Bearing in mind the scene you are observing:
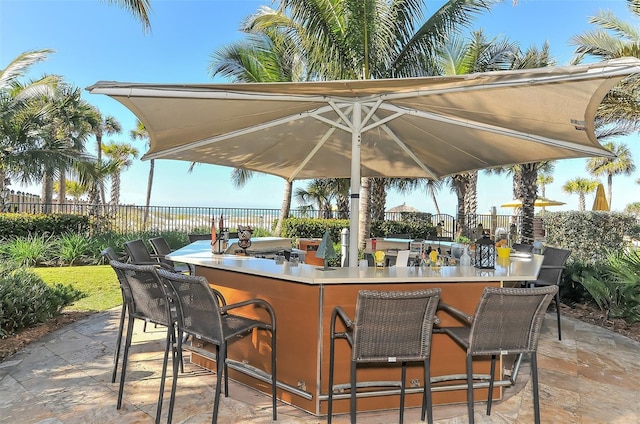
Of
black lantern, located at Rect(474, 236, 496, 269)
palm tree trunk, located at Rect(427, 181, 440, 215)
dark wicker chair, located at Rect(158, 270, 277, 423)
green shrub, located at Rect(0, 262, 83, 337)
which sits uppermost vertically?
palm tree trunk, located at Rect(427, 181, 440, 215)

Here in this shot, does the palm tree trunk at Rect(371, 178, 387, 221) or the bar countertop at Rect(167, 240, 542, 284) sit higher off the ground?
the palm tree trunk at Rect(371, 178, 387, 221)

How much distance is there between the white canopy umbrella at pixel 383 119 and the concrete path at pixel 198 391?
4.62 feet

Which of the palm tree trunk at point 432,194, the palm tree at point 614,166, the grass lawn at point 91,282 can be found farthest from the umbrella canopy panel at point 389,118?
the palm tree at point 614,166

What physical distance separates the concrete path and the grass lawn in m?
1.69

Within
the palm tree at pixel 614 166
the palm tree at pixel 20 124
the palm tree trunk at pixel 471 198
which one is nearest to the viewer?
the palm tree at pixel 20 124

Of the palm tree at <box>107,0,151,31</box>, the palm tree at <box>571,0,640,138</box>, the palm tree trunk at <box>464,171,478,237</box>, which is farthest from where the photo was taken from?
the palm tree trunk at <box>464,171,478,237</box>

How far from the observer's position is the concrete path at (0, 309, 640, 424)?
281cm

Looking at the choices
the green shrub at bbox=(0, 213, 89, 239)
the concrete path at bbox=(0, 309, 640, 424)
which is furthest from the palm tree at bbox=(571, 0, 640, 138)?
the green shrub at bbox=(0, 213, 89, 239)

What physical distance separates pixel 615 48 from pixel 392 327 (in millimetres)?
8648

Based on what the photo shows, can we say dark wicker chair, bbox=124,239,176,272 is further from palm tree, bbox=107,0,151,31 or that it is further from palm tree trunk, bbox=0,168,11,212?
palm tree trunk, bbox=0,168,11,212

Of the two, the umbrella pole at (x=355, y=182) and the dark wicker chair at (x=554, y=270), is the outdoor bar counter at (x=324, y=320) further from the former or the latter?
the dark wicker chair at (x=554, y=270)

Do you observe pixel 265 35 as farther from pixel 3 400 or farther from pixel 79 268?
pixel 3 400

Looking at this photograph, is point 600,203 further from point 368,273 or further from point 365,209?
point 368,273

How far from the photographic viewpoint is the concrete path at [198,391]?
111 inches
